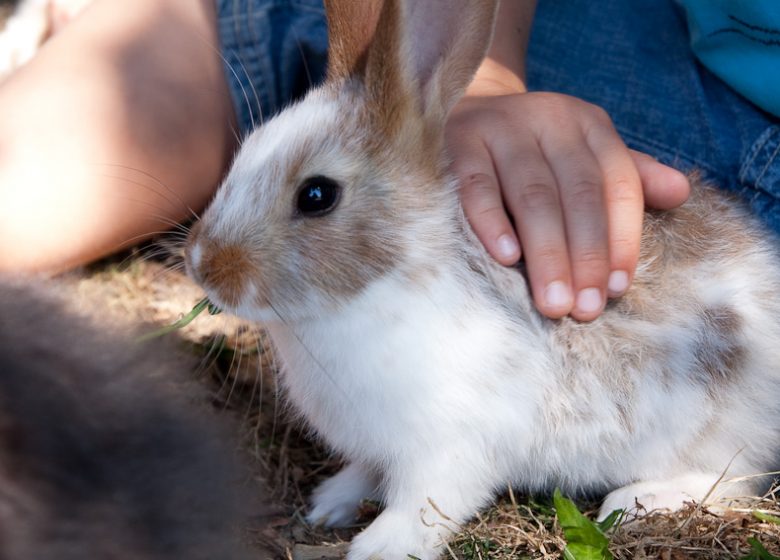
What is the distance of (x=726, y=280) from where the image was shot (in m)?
2.24

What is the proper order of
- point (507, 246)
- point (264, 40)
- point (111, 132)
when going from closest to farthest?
point (507, 246)
point (111, 132)
point (264, 40)

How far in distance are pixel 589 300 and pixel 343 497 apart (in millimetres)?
901

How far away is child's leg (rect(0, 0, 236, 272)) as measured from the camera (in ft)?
9.83

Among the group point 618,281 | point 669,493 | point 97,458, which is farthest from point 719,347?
point 97,458

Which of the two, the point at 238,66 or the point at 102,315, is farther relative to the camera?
the point at 238,66

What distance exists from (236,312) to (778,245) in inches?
58.8

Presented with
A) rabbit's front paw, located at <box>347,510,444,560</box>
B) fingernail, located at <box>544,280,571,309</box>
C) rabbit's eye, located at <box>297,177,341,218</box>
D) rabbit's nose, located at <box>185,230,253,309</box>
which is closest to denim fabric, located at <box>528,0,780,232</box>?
fingernail, located at <box>544,280,571,309</box>

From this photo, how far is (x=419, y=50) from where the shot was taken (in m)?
2.17

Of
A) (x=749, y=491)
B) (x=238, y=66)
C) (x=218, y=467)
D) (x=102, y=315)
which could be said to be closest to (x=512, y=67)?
(x=238, y=66)

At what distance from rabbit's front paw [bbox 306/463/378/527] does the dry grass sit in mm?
32

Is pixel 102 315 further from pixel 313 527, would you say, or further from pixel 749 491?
pixel 749 491

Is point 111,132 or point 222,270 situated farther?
point 111,132

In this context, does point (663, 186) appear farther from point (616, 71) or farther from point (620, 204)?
point (616, 71)

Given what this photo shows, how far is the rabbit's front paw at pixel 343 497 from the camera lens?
246 centimetres
